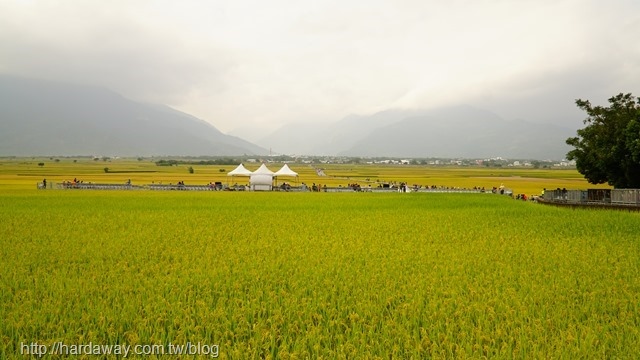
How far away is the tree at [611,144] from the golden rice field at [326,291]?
19.6 m

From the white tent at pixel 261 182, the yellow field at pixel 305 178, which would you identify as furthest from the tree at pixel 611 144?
the white tent at pixel 261 182

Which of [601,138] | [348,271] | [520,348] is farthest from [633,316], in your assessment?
[601,138]

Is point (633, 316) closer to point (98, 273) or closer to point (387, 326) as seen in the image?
point (387, 326)

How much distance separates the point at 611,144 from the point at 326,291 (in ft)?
119

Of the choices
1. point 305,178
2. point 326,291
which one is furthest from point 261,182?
point 326,291

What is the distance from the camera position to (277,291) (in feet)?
32.6

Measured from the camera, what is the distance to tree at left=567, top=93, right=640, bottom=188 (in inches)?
1414

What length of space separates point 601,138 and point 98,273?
3902 cm

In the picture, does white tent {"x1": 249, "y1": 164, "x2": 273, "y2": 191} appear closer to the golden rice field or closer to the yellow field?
the yellow field

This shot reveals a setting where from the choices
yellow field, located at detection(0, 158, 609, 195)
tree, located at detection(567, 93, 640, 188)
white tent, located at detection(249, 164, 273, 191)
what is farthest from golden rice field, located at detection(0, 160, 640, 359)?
yellow field, located at detection(0, 158, 609, 195)

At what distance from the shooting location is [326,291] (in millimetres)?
9789

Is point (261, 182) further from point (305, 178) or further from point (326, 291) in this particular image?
point (326, 291)

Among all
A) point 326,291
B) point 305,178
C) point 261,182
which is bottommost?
point 326,291

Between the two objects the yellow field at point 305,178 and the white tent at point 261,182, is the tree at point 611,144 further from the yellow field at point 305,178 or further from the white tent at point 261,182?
the white tent at point 261,182
